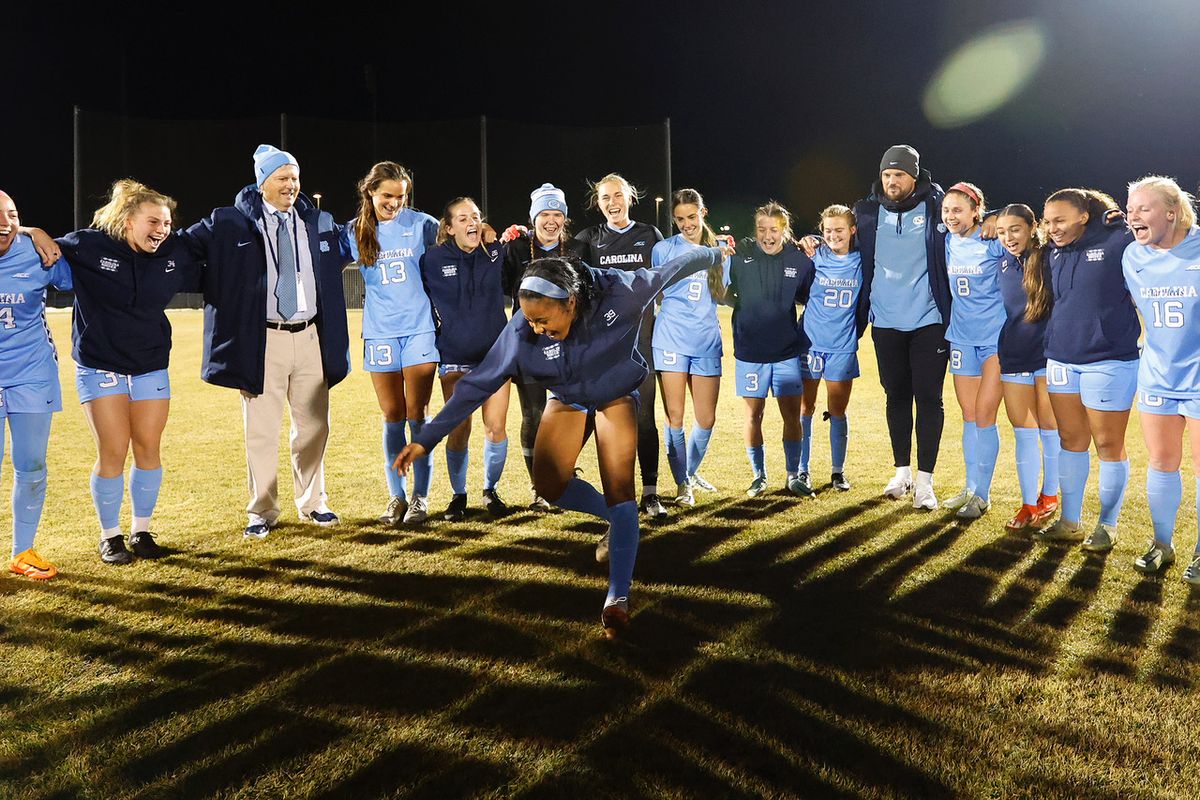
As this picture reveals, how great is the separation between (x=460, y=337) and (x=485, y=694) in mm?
2610

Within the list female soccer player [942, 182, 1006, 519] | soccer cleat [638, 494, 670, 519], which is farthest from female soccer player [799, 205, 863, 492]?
soccer cleat [638, 494, 670, 519]

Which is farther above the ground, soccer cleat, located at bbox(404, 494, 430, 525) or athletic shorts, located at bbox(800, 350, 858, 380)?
athletic shorts, located at bbox(800, 350, 858, 380)

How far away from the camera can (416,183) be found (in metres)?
25.3

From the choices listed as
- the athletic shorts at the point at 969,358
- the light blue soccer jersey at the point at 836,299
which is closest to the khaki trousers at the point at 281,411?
the light blue soccer jersey at the point at 836,299

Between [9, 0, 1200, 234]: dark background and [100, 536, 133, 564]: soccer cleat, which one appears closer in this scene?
[100, 536, 133, 564]: soccer cleat

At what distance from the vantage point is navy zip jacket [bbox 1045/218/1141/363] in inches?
166

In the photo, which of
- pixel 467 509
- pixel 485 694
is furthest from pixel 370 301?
pixel 485 694

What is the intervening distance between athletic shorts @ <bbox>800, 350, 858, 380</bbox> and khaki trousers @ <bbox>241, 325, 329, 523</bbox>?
2.98 metres

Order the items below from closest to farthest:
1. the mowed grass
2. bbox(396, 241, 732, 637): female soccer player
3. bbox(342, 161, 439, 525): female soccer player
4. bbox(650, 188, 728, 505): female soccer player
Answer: the mowed grass, bbox(396, 241, 732, 637): female soccer player, bbox(342, 161, 439, 525): female soccer player, bbox(650, 188, 728, 505): female soccer player

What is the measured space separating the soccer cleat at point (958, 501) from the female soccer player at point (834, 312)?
0.69 meters

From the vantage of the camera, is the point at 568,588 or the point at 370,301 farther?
the point at 370,301

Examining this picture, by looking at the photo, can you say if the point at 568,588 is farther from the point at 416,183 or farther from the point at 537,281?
the point at 416,183

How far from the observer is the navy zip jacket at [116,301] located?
13.6 feet

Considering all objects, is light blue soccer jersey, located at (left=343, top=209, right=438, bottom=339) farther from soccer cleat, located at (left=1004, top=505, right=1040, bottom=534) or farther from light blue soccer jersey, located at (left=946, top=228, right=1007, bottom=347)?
soccer cleat, located at (left=1004, top=505, right=1040, bottom=534)
